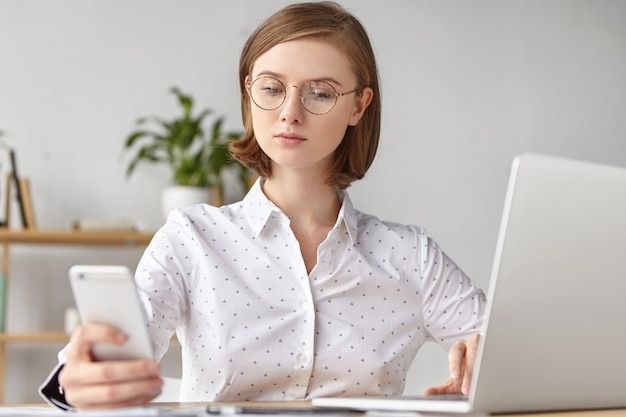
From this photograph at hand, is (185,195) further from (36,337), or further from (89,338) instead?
(89,338)

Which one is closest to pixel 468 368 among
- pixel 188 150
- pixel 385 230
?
pixel 385 230

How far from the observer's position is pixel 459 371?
3.80ft

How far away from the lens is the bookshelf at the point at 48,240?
137 inches

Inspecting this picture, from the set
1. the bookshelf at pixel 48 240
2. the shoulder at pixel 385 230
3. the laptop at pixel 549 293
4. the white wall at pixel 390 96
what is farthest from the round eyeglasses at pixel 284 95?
the white wall at pixel 390 96

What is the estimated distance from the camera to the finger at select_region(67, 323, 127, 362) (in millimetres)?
864

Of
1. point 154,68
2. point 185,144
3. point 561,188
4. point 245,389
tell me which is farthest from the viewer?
point 154,68

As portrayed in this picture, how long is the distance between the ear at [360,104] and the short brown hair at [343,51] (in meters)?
0.01

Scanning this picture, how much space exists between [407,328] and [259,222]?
0.33m

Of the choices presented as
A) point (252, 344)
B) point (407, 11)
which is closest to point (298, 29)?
point (252, 344)

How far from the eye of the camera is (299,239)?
152 centimetres

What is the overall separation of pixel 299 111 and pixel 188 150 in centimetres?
243

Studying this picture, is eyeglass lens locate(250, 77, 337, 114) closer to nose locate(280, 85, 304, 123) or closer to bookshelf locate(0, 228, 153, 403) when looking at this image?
nose locate(280, 85, 304, 123)

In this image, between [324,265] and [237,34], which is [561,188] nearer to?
[324,265]

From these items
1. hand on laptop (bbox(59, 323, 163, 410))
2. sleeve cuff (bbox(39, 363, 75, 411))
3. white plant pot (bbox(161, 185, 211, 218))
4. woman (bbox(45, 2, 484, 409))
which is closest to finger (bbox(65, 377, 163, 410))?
hand on laptop (bbox(59, 323, 163, 410))
